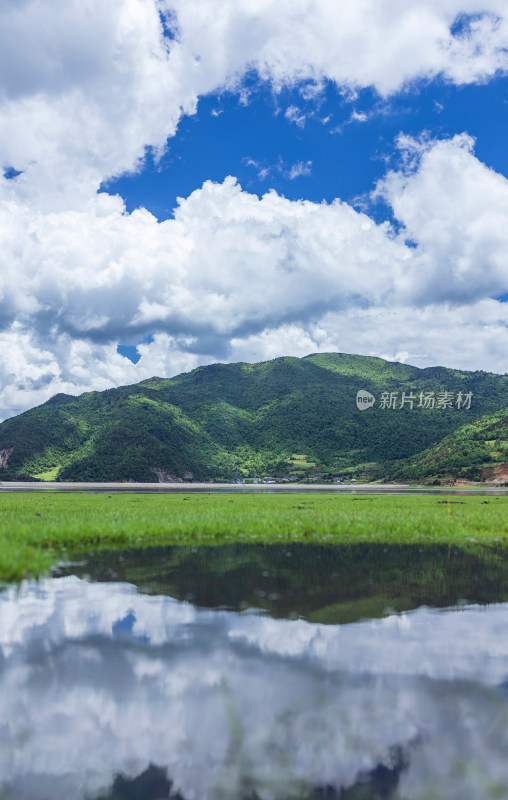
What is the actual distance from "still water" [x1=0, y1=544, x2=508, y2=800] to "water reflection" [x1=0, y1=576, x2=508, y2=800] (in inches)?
0.9

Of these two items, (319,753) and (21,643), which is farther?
(21,643)

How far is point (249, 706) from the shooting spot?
640 centimetres

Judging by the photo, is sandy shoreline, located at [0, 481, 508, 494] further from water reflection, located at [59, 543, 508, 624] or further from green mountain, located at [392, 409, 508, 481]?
water reflection, located at [59, 543, 508, 624]

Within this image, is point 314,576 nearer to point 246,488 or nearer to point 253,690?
point 253,690

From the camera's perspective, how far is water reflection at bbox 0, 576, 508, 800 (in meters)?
5.01

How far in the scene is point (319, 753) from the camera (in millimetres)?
5422

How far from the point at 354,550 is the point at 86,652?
12.2m

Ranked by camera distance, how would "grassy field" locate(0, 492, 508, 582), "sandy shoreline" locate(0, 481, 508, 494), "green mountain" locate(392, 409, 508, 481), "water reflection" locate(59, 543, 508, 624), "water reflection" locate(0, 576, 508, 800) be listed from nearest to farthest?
"water reflection" locate(0, 576, 508, 800)
"water reflection" locate(59, 543, 508, 624)
"grassy field" locate(0, 492, 508, 582)
"sandy shoreline" locate(0, 481, 508, 494)
"green mountain" locate(392, 409, 508, 481)

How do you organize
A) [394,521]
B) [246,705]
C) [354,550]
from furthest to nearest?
[394,521]
[354,550]
[246,705]

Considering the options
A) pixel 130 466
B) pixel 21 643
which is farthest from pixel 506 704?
pixel 130 466

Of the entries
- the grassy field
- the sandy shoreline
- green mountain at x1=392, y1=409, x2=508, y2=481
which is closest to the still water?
the grassy field

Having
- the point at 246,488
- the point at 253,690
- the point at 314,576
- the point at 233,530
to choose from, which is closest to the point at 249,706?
the point at 253,690

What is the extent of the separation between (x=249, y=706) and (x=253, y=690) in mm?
499

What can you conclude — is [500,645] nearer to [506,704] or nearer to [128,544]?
[506,704]
